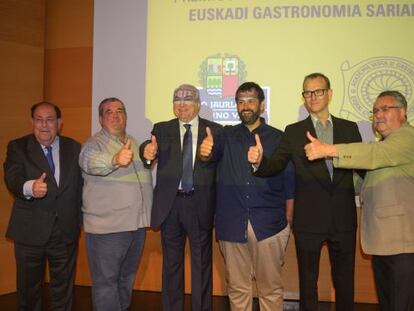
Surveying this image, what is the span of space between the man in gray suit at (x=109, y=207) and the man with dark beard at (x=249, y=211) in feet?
1.96

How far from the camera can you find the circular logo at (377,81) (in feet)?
12.3

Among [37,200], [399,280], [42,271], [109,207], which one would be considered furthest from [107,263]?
[399,280]

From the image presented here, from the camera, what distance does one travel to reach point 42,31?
440cm

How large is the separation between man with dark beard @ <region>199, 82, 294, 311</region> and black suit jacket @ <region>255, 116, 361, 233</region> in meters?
0.14

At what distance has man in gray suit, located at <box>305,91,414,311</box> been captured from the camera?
2.51m

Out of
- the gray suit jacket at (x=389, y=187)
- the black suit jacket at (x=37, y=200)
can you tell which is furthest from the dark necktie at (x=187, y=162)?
the gray suit jacket at (x=389, y=187)

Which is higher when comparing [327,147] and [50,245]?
[327,147]

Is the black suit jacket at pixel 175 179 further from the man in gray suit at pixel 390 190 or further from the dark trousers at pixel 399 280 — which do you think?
the dark trousers at pixel 399 280

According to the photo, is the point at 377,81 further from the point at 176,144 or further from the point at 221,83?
the point at 176,144

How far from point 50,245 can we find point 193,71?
6.56ft

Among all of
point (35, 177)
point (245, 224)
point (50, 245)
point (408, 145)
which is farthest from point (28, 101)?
point (408, 145)

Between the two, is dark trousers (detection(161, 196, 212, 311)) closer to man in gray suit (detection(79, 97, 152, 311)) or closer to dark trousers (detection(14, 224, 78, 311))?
man in gray suit (detection(79, 97, 152, 311))

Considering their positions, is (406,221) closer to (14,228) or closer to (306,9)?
(306,9)

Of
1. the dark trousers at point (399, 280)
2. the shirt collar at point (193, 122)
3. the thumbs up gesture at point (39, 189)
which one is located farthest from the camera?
the shirt collar at point (193, 122)
